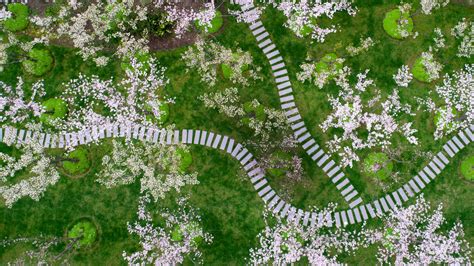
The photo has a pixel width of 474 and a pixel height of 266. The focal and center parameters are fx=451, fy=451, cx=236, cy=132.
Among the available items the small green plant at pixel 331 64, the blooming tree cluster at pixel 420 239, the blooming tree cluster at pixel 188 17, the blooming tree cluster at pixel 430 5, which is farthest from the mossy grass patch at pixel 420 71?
the blooming tree cluster at pixel 188 17

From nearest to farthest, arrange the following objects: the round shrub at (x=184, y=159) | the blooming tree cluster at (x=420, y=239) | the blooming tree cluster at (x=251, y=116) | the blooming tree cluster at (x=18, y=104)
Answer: the blooming tree cluster at (x=420, y=239)
the blooming tree cluster at (x=251, y=116)
the round shrub at (x=184, y=159)
the blooming tree cluster at (x=18, y=104)

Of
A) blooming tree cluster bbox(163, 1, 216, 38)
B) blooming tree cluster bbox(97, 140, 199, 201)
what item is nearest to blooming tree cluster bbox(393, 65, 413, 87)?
blooming tree cluster bbox(163, 1, 216, 38)

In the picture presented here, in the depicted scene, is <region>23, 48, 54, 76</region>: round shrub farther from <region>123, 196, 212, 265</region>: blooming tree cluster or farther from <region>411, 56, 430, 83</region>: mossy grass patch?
<region>411, 56, 430, 83</region>: mossy grass patch

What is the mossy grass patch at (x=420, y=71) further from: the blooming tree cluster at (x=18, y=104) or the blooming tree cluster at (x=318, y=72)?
the blooming tree cluster at (x=18, y=104)

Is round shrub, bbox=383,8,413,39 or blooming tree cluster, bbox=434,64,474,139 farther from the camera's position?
round shrub, bbox=383,8,413,39

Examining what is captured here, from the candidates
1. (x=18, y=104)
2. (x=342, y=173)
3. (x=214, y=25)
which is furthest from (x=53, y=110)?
(x=342, y=173)

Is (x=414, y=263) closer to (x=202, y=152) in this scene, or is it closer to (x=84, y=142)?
(x=202, y=152)

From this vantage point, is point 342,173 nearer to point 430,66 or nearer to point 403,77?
point 403,77
